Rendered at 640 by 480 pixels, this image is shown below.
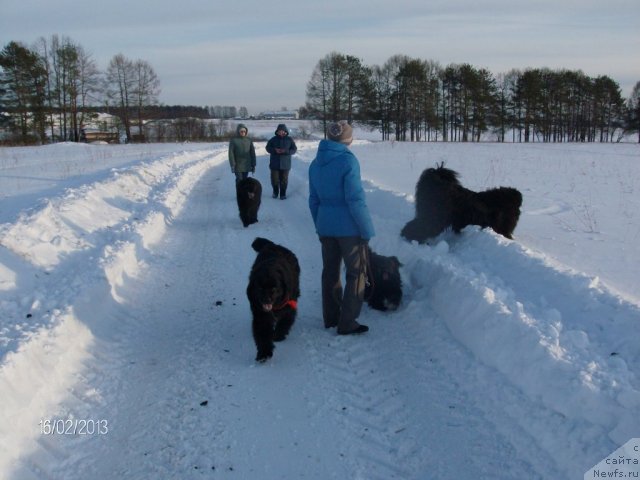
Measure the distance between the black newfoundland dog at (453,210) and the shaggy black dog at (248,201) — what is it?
3.58 meters

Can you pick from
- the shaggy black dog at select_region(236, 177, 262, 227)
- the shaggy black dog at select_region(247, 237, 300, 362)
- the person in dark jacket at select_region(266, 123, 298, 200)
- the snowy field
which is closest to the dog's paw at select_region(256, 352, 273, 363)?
the shaggy black dog at select_region(247, 237, 300, 362)

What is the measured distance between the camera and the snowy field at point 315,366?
10.7ft

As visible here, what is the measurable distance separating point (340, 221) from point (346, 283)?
71 centimetres

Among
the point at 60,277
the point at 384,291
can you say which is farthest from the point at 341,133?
the point at 60,277

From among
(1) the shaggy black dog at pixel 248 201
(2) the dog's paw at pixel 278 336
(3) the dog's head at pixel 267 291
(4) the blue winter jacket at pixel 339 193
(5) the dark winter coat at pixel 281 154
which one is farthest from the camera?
(5) the dark winter coat at pixel 281 154

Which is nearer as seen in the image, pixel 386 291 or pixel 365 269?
pixel 365 269

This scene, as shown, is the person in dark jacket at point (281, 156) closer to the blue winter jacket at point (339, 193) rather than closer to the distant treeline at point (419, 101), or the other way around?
the blue winter jacket at point (339, 193)

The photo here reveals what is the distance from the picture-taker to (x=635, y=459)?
2820 millimetres

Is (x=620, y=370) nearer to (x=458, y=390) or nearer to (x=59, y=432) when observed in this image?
(x=458, y=390)

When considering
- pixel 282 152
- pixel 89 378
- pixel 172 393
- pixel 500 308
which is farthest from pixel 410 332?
pixel 282 152

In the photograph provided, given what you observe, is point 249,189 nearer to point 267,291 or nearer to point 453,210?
point 453,210

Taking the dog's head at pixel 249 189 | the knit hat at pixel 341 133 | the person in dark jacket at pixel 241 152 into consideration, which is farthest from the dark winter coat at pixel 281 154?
the knit hat at pixel 341 133

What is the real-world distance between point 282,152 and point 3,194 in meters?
7.65

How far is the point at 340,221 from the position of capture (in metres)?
5.14
